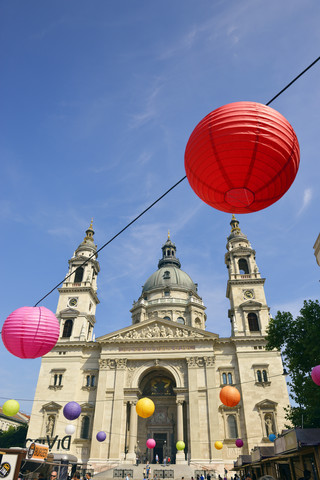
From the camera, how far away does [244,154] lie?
197 inches

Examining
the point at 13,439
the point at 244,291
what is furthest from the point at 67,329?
the point at 13,439

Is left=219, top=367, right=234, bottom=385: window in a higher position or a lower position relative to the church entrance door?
higher

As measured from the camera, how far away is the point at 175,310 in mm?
48531

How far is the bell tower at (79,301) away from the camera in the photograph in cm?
4081

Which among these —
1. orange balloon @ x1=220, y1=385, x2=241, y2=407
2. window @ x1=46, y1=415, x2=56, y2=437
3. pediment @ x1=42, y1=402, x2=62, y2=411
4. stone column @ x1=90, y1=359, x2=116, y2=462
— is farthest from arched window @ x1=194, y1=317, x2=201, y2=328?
orange balloon @ x1=220, y1=385, x2=241, y2=407

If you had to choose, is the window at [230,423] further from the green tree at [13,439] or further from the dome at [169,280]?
the green tree at [13,439]

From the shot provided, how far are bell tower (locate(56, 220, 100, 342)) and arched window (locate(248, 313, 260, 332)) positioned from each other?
2010 centimetres

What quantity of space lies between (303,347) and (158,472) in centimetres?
1677

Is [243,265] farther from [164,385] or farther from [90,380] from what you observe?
[90,380]

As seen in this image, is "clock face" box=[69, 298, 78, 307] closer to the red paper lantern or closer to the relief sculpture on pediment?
the relief sculpture on pediment

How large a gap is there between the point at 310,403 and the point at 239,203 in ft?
67.6

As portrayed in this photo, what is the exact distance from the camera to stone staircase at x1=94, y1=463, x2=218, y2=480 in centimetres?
2706

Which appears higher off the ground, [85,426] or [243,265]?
[243,265]

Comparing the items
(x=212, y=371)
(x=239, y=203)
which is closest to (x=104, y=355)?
(x=212, y=371)
